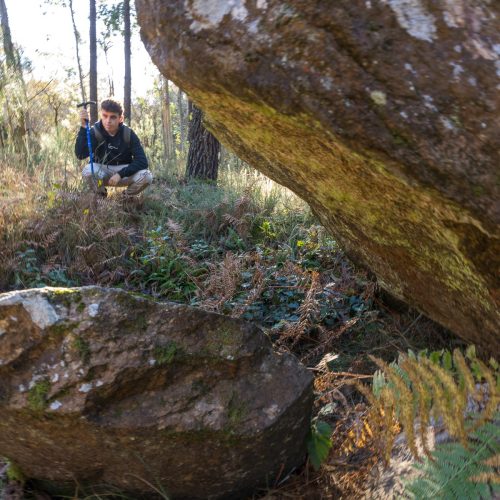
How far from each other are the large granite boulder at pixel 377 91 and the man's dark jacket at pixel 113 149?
4.37 m

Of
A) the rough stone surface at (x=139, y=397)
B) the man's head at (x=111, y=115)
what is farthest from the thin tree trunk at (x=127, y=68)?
the rough stone surface at (x=139, y=397)

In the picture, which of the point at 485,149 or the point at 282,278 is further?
the point at 282,278

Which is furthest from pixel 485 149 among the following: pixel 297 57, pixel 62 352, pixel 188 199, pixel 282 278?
pixel 188 199

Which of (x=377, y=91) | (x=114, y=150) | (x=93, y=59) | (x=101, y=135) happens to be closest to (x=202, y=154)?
(x=114, y=150)

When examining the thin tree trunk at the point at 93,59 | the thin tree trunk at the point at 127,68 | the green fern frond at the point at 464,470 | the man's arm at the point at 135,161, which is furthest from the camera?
the thin tree trunk at the point at 93,59

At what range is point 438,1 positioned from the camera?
156 centimetres

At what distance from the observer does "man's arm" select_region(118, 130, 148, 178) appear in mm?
6293

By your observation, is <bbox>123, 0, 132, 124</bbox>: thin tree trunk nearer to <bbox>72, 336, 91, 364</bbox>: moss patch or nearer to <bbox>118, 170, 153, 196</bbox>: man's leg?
<bbox>118, 170, 153, 196</bbox>: man's leg

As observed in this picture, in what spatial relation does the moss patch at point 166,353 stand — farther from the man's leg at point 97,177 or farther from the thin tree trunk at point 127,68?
the thin tree trunk at point 127,68

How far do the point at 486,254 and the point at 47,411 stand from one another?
151 cm

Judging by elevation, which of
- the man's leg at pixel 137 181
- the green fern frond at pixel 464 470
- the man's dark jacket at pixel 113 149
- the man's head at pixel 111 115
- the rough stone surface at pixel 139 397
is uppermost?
the green fern frond at pixel 464 470

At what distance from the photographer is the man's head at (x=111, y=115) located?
20.2 feet

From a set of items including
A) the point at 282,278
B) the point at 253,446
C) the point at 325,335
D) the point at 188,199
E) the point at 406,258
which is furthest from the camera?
the point at 188,199

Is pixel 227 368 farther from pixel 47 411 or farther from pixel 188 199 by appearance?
pixel 188 199
